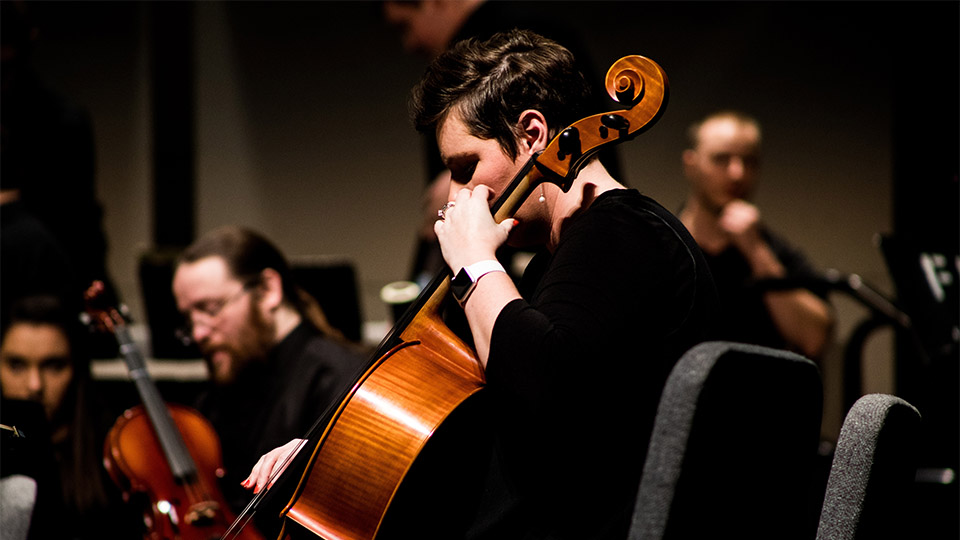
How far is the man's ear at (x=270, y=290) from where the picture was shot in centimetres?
285

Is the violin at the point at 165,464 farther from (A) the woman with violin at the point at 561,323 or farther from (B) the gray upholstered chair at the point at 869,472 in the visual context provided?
(B) the gray upholstered chair at the point at 869,472

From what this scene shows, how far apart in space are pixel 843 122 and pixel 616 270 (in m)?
3.91

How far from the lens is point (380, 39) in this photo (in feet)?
17.2

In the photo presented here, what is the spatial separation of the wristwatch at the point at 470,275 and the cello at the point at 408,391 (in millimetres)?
95

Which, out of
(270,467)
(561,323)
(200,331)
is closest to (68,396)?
(200,331)

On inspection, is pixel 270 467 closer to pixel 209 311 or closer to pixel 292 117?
pixel 209 311

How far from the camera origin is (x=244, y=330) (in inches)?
111

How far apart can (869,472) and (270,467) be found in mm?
794

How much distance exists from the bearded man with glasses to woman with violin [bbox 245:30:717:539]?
55.0 inches

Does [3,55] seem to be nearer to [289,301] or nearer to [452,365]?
[289,301]

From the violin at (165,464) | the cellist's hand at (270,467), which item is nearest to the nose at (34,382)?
the violin at (165,464)

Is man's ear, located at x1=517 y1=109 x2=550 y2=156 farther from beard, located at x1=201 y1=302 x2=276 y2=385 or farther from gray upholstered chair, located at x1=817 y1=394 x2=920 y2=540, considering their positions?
beard, located at x1=201 y1=302 x2=276 y2=385

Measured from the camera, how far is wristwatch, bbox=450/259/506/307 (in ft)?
4.13

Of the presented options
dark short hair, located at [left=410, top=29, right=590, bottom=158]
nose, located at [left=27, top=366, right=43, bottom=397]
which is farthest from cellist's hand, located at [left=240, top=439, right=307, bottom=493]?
nose, located at [left=27, top=366, right=43, bottom=397]
